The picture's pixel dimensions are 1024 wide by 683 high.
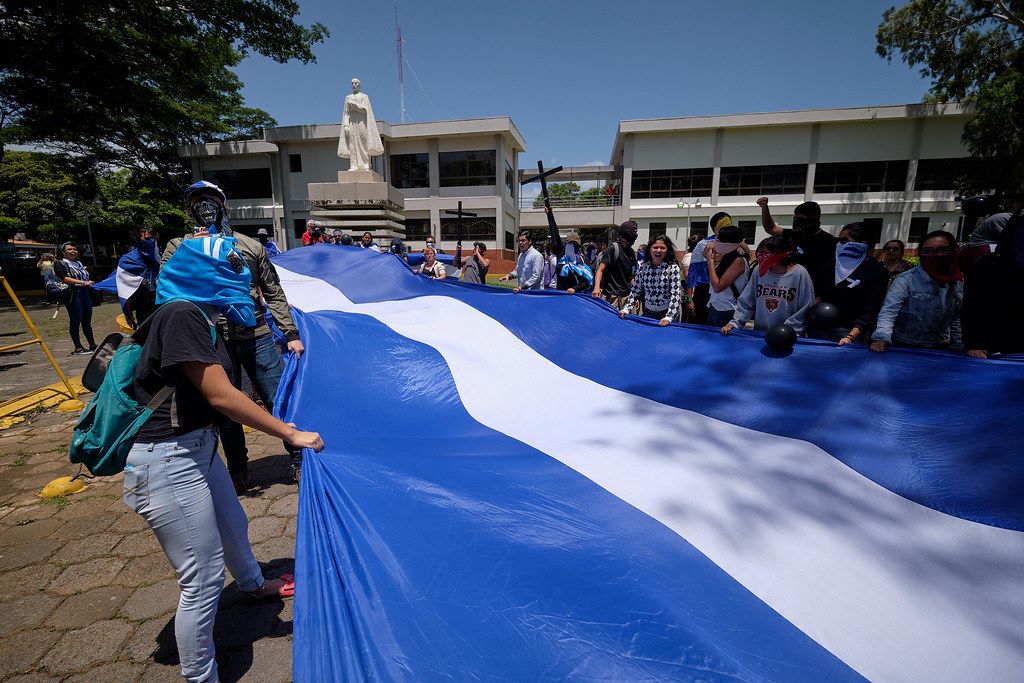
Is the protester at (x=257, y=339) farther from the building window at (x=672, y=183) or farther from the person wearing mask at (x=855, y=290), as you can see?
the building window at (x=672, y=183)

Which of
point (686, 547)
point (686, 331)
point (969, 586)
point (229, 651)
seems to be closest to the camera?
point (969, 586)

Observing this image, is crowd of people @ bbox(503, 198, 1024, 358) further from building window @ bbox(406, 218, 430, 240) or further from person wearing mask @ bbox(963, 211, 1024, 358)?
building window @ bbox(406, 218, 430, 240)

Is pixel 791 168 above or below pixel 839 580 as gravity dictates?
above

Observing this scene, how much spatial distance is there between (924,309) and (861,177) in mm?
28808

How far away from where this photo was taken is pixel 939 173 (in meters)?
24.4

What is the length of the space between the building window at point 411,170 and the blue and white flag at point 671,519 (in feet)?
86.4

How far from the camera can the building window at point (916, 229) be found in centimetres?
2469

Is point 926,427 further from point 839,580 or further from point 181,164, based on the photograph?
point 181,164

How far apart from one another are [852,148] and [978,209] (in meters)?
26.6

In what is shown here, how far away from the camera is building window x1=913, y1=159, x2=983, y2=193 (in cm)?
2403

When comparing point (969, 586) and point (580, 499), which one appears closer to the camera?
point (969, 586)

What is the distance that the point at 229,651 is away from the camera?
2.02 m

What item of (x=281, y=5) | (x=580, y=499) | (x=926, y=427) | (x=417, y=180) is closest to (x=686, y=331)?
(x=926, y=427)

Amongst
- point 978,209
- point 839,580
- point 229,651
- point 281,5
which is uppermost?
point 281,5
